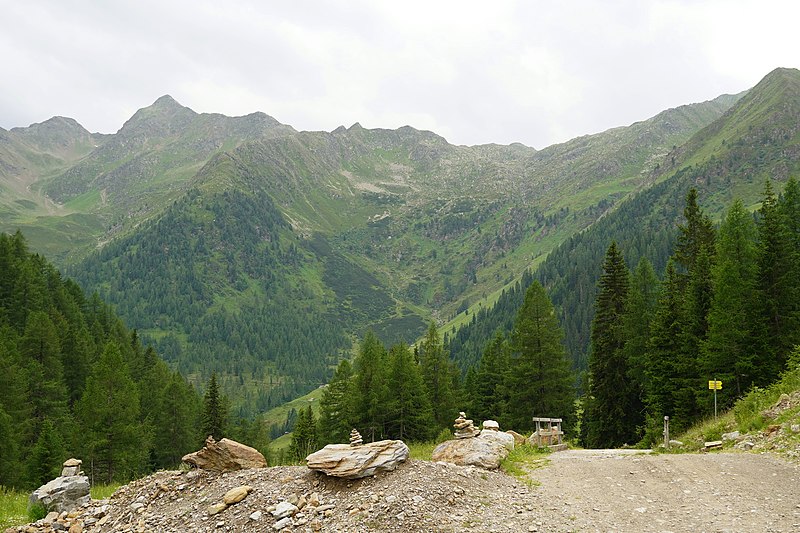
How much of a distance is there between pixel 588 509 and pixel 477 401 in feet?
147

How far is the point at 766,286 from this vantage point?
30.2 m

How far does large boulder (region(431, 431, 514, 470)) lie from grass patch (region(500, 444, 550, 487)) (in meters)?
0.30

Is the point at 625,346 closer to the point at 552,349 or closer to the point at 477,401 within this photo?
the point at 552,349

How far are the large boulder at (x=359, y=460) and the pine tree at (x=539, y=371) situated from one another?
3014 centimetres

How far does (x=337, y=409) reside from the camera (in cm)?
5181

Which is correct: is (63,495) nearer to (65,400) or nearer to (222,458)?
(222,458)

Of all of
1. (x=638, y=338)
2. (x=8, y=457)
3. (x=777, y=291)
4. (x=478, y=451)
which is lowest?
(x=8, y=457)

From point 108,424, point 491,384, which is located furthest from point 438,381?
point 108,424

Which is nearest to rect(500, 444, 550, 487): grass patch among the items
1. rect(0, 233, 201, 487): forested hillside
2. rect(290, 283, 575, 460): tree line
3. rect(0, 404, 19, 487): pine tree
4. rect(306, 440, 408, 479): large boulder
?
rect(306, 440, 408, 479): large boulder

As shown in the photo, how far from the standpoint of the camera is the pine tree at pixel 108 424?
41656mm

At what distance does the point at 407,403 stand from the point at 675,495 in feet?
112

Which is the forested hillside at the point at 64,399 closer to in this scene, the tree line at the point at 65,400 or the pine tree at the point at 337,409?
the tree line at the point at 65,400

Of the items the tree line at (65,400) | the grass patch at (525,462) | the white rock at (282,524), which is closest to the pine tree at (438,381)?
the tree line at (65,400)

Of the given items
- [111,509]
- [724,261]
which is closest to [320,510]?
[111,509]
